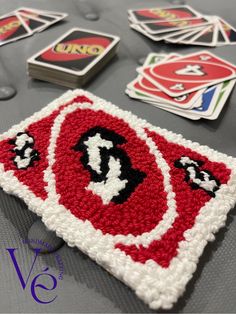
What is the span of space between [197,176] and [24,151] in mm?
284

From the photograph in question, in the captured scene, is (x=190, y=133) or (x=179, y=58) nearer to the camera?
(x=190, y=133)

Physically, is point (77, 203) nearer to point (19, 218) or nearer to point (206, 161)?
point (19, 218)

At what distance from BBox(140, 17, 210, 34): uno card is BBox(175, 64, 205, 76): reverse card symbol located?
182 mm

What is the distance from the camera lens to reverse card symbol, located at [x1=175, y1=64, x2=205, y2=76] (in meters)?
0.78

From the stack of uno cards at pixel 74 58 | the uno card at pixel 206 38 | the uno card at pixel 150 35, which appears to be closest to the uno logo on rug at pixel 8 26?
the stack of uno cards at pixel 74 58

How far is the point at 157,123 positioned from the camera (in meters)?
0.68

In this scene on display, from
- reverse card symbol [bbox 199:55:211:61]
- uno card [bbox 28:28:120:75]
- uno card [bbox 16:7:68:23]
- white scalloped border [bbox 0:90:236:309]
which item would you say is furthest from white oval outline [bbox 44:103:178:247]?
uno card [bbox 16:7:68:23]

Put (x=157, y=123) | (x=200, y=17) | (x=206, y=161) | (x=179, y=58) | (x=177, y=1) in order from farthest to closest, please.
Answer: (x=177, y=1) → (x=200, y=17) → (x=179, y=58) → (x=157, y=123) → (x=206, y=161)

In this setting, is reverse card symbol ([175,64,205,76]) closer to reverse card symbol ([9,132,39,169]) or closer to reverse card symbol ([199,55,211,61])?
reverse card symbol ([199,55,211,61])

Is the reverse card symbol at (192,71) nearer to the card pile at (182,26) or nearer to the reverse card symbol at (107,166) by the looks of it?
the card pile at (182,26)

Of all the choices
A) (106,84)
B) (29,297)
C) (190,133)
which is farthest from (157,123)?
(29,297)

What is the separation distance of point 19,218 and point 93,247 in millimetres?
134

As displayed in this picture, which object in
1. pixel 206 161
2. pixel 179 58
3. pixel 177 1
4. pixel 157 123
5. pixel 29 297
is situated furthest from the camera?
pixel 177 1

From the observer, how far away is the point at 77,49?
2.70 feet
